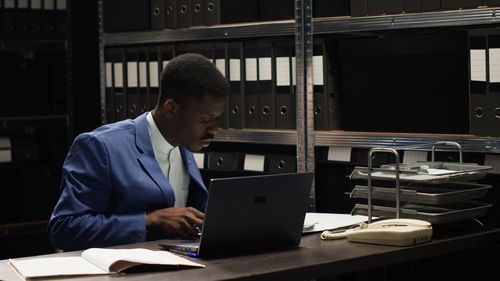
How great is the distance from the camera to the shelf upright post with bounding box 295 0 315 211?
11.3 feet

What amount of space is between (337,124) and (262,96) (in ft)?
1.12

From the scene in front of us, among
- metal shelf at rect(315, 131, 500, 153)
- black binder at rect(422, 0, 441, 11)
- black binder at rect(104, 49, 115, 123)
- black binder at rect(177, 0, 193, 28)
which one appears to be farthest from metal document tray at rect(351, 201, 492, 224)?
black binder at rect(104, 49, 115, 123)

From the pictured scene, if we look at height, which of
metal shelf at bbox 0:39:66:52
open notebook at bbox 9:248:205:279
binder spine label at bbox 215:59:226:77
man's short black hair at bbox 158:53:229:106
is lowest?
open notebook at bbox 9:248:205:279

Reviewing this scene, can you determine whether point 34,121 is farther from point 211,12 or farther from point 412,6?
point 412,6

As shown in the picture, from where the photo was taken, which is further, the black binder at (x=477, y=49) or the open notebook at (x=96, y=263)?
the black binder at (x=477, y=49)

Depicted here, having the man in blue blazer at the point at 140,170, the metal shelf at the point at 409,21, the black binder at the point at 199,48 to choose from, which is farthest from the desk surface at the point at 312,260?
the black binder at the point at 199,48

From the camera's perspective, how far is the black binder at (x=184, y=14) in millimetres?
3904

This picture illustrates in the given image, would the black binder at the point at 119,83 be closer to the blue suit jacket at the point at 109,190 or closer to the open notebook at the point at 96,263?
the blue suit jacket at the point at 109,190

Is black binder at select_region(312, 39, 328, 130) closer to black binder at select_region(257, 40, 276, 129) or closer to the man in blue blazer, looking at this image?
black binder at select_region(257, 40, 276, 129)

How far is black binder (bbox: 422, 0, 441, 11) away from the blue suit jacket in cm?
104

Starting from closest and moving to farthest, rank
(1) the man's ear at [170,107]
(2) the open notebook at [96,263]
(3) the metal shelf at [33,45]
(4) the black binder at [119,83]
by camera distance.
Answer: (2) the open notebook at [96,263], (1) the man's ear at [170,107], (4) the black binder at [119,83], (3) the metal shelf at [33,45]

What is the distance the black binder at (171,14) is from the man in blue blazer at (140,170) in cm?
135

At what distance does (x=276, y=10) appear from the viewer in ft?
11.8

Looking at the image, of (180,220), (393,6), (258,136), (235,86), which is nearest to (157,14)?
(235,86)
